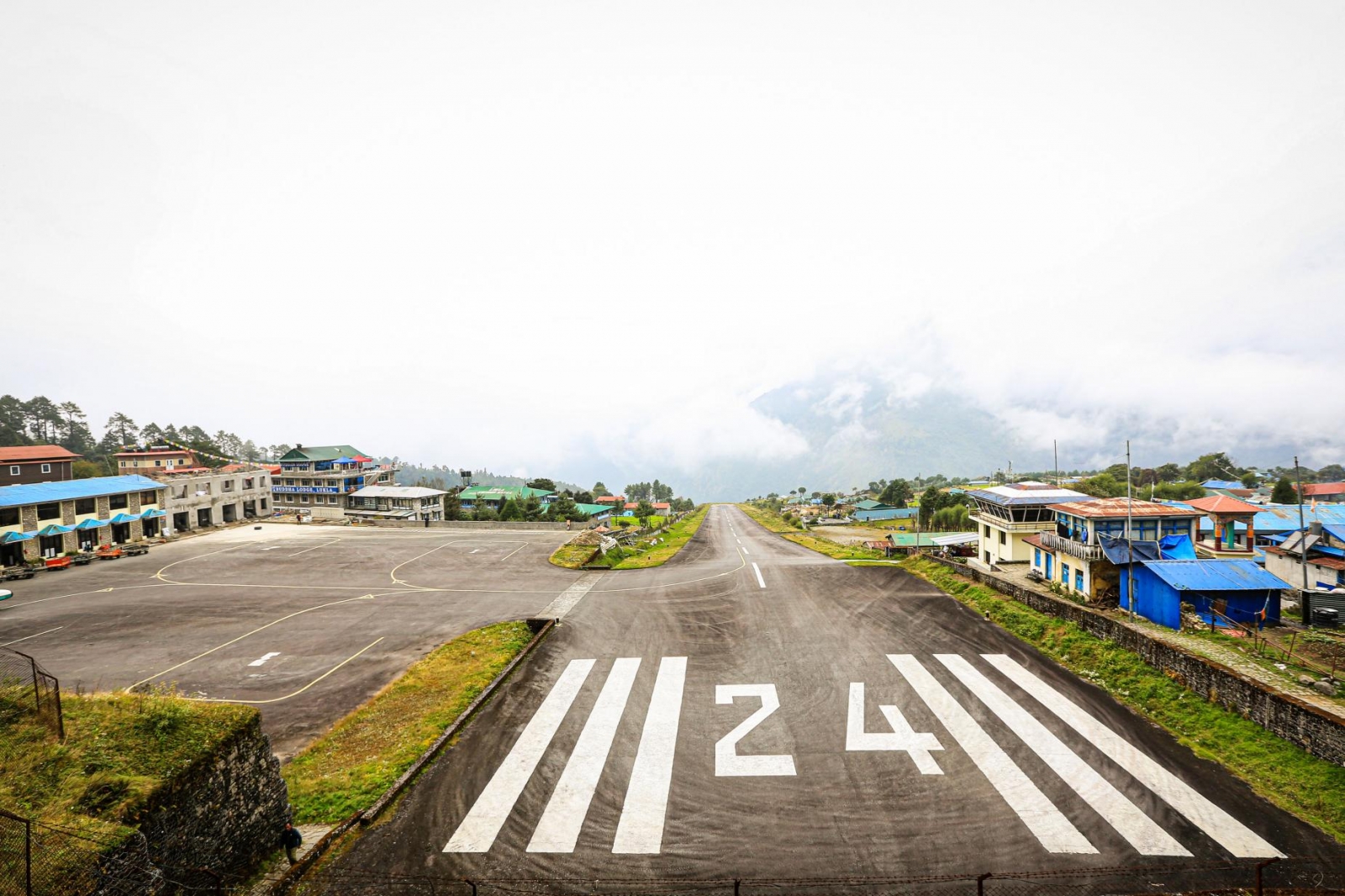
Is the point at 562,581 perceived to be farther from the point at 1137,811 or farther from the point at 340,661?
the point at 1137,811

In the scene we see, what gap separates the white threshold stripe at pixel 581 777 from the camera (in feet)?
37.6

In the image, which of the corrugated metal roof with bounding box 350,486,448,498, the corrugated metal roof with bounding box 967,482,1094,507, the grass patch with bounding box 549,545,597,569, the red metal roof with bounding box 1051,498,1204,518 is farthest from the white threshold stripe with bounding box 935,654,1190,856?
the corrugated metal roof with bounding box 350,486,448,498

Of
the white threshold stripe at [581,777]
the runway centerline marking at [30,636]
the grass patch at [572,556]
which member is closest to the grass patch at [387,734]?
the white threshold stripe at [581,777]

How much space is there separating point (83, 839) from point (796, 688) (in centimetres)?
1725

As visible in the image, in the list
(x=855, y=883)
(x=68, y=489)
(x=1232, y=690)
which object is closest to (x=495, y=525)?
(x=68, y=489)

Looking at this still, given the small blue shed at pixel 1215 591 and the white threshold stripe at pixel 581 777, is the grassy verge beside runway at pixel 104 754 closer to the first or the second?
the white threshold stripe at pixel 581 777

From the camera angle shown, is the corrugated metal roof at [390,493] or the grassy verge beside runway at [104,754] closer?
the grassy verge beside runway at [104,754]

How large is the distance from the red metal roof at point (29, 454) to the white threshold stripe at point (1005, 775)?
92933 millimetres

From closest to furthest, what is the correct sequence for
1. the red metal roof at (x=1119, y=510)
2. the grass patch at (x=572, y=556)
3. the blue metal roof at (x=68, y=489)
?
the red metal roof at (x=1119, y=510) → the grass patch at (x=572, y=556) → the blue metal roof at (x=68, y=489)

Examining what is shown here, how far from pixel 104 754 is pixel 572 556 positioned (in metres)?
32.6

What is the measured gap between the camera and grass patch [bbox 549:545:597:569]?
131 feet

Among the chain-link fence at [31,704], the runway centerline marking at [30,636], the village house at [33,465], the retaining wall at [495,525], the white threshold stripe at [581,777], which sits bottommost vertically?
the white threshold stripe at [581,777]

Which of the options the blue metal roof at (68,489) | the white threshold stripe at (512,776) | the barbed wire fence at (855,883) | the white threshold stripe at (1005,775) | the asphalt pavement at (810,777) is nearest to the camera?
the barbed wire fence at (855,883)

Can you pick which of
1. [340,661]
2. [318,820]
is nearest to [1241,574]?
[318,820]
